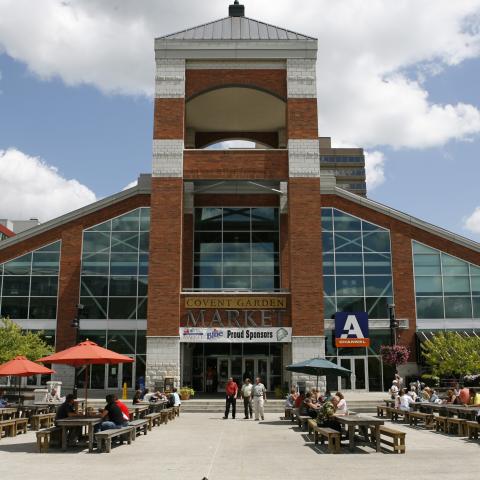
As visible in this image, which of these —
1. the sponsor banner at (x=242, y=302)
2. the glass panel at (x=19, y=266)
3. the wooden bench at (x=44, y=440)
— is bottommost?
the wooden bench at (x=44, y=440)

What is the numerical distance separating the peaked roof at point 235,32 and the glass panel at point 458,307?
18.5 metres

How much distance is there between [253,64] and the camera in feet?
113

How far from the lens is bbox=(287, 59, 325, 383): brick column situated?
31328mm

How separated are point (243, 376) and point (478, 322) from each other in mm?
15206

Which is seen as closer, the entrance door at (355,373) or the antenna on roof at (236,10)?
the entrance door at (355,373)

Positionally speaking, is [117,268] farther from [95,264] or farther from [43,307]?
[43,307]

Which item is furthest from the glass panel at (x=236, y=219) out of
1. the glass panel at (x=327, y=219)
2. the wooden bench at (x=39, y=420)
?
the wooden bench at (x=39, y=420)

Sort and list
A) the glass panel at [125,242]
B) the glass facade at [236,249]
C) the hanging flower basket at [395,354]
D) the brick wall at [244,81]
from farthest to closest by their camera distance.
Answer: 1. the glass panel at [125,242]
2. the glass facade at [236,249]
3. the hanging flower basket at [395,354]
4. the brick wall at [244,81]

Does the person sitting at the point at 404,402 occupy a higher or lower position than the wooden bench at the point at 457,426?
higher

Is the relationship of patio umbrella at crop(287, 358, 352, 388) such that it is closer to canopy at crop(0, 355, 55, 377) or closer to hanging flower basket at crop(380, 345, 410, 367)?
canopy at crop(0, 355, 55, 377)

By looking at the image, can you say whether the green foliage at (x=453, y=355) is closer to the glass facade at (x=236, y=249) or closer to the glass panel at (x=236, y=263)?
the glass facade at (x=236, y=249)

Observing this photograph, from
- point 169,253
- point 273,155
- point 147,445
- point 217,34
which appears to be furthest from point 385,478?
point 217,34

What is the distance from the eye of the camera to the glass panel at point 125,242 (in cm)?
3869

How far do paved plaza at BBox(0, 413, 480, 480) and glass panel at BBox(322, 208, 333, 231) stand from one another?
21.8 m
